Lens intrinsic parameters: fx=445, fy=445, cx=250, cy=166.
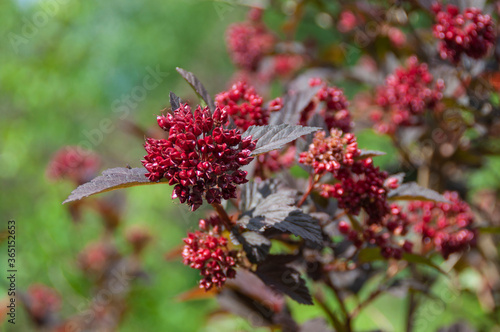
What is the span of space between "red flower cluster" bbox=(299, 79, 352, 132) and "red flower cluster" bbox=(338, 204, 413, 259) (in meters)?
0.19

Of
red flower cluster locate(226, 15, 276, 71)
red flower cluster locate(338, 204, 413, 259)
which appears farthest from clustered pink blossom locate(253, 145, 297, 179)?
red flower cluster locate(226, 15, 276, 71)

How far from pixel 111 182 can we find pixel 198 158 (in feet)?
0.39

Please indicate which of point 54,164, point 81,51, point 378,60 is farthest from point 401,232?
point 81,51

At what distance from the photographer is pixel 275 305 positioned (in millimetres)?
1105

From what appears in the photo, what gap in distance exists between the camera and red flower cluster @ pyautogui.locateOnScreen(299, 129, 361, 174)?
732mm

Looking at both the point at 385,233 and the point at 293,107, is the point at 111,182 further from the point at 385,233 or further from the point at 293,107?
the point at 385,233

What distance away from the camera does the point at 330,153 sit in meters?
0.73

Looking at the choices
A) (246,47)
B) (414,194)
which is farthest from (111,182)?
(246,47)

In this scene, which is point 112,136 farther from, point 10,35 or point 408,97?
point 408,97

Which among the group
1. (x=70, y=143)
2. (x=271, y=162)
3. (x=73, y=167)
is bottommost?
(x=70, y=143)

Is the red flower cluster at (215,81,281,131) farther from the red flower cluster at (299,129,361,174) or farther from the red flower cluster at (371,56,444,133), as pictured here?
the red flower cluster at (371,56,444,133)

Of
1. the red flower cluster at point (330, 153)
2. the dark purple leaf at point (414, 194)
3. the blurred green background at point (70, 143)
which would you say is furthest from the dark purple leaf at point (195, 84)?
the blurred green background at point (70, 143)

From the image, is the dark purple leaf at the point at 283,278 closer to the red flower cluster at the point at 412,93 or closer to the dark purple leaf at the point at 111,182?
the dark purple leaf at the point at 111,182

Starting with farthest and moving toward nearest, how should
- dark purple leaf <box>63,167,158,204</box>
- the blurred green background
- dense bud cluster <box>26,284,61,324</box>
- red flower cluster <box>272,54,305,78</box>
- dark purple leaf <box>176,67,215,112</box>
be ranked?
1. the blurred green background
2. red flower cluster <box>272,54,305,78</box>
3. dense bud cluster <box>26,284,61,324</box>
4. dark purple leaf <box>176,67,215,112</box>
5. dark purple leaf <box>63,167,158,204</box>
